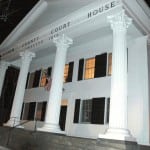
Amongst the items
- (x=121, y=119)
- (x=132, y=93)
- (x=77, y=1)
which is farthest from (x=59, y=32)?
(x=121, y=119)

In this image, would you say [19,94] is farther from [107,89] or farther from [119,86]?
[119,86]

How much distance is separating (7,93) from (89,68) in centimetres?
826

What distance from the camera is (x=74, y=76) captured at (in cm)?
1244

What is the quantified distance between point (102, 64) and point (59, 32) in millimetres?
2872

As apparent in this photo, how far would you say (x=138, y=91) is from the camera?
30.0ft

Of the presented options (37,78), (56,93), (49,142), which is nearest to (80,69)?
(56,93)

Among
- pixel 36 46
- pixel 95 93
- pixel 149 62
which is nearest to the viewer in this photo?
pixel 149 62

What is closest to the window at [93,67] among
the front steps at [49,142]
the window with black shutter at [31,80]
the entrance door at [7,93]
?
the front steps at [49,142]

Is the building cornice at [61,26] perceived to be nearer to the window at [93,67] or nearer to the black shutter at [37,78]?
the black shutter at [37,78]

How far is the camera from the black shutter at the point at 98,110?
10125 mm

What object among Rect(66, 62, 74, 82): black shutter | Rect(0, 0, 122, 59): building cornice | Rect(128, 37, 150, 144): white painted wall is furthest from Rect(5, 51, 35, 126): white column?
Rect(128, 37, 150, 144): white painted wall

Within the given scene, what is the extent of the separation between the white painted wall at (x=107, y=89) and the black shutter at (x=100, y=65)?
266 mm

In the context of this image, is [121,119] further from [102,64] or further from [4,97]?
[4,97]

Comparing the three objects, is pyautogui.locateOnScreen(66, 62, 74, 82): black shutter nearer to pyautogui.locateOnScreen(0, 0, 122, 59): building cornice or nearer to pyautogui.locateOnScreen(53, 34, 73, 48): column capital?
pyautogui.locateOnScreen(0, 0, 122, 59): building cornice
